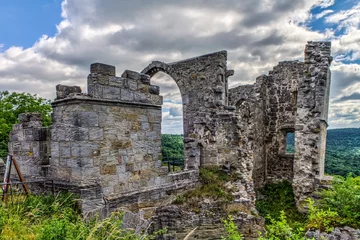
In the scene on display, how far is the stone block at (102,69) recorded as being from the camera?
521 cm

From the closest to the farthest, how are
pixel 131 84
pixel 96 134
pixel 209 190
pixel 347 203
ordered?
pixel 96 134
pixel 131 84
pixel 347 203
pixel 209 190

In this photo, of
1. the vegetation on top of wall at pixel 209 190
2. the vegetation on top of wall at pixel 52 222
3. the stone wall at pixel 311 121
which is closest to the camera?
the vegetation on top of wall at pixel 52 222

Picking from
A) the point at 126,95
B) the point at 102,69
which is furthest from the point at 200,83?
the point at 102,69

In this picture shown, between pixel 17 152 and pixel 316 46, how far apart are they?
11.3m

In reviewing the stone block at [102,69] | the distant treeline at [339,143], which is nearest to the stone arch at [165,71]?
the distant treeline at [339,143]

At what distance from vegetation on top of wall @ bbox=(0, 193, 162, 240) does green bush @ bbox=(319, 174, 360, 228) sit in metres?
3.74

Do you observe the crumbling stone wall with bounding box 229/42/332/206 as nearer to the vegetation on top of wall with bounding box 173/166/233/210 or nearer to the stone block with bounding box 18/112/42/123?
the vegetation on top of wall with bounding box 173/166/233/210

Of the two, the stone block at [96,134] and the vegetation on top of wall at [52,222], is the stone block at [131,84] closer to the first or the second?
the stone block at [96,134]

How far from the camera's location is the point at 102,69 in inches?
207

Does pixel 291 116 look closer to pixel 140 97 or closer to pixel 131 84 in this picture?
pixel 140 97

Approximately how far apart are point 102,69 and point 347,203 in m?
5.43

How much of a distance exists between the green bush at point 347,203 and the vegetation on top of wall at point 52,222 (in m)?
3.74

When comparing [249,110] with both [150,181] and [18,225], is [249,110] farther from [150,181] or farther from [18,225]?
[18,225]

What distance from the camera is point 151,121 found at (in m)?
6.25
